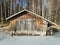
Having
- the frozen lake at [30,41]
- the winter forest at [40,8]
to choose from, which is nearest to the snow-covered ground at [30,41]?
the frozen lake at [30,41]

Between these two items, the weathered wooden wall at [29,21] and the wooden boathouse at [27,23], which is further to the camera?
the weathered wooden wall at [29,21]

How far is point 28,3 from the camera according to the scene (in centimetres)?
4694

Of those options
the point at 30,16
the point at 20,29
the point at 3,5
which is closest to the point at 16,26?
the point at 20,29

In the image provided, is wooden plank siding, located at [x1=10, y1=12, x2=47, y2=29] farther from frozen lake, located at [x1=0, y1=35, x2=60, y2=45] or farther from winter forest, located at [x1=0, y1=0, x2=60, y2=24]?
winter forest, located at [x1=0, y1=0, x2=60, y2=24]

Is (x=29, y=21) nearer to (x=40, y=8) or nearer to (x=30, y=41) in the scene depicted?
(x=30, y=41)

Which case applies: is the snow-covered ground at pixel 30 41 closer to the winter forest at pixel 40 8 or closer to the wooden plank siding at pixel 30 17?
the wooden plank siding at pixel 30 17

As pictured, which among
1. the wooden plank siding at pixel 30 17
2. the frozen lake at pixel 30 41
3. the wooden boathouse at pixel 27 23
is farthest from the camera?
the wooden plank siding at pixel 30 17

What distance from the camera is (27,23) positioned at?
931 inches

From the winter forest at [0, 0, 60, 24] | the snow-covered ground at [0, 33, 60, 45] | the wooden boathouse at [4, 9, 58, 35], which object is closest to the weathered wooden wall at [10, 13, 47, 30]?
the wooden boathouse at [4, 9, 58, 35]

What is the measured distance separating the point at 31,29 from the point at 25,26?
820 millimetres

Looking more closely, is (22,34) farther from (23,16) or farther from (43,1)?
(43,1)

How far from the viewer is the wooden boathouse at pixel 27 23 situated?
23219 millimetres

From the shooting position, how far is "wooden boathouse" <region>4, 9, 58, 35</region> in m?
23.2

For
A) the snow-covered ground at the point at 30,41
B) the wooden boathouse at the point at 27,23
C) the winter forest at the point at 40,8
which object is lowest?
the snow-covered ground at the point at 30,41
